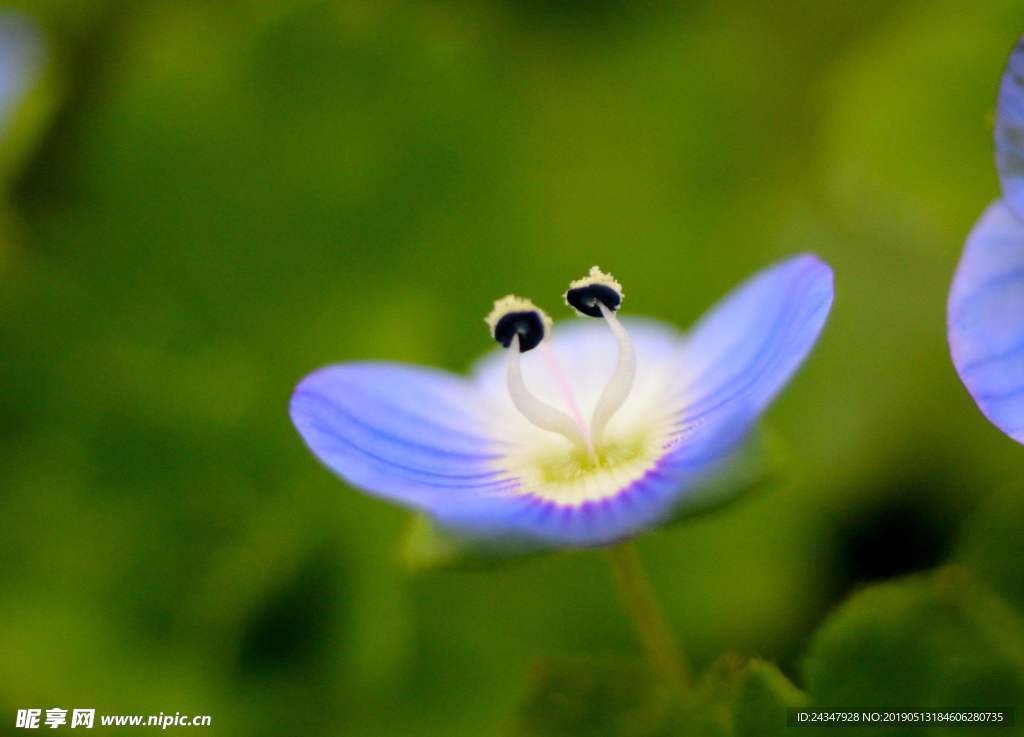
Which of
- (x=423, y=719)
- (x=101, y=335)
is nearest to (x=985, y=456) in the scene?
(x=423, y=719)

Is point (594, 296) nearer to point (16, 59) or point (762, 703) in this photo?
point (762, 703)

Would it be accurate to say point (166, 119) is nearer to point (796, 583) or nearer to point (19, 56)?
point (19, 56)

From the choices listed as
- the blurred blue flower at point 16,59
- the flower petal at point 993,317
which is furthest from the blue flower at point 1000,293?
the blurred blue flower at point 16,59

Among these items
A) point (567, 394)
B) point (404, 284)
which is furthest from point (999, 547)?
point (404, 284)

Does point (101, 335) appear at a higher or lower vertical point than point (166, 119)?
lower

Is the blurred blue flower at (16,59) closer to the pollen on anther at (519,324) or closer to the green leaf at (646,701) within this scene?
the pollen on anther at (519,324)

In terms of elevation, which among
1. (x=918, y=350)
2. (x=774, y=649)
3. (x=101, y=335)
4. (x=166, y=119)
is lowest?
(x=774, y=649)
